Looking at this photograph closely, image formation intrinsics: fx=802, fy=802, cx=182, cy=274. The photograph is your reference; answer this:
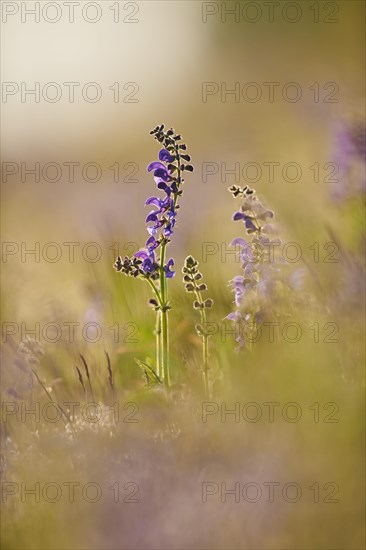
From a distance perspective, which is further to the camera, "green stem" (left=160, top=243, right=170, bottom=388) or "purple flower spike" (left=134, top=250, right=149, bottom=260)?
"purple flower spike" (left=134, top=250, right=149, bottom=260)

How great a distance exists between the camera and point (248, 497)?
6.36ft

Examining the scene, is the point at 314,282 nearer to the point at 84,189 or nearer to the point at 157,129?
the point at 157,129

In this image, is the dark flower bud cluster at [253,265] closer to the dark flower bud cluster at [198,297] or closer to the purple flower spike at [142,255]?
the dark flower bud cluster at [198,297]

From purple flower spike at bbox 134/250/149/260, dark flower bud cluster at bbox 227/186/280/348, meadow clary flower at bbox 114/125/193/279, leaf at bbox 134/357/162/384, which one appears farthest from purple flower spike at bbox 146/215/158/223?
leaf at bbox 134/357/162/384

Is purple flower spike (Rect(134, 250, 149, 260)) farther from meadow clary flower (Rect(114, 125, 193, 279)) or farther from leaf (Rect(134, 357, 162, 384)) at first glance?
leaf (Rect(134, 357, 162, 384))

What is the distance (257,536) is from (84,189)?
6.58m

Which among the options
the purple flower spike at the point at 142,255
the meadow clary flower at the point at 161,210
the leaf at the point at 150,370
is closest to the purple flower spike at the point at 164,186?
the meadow clary flower at the point at 161,210

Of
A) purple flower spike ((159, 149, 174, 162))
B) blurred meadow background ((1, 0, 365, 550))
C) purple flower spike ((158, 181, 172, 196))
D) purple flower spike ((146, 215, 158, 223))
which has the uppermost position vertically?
purple flower spike ((159, 149, 174, 162))

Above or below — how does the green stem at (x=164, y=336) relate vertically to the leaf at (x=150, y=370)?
above

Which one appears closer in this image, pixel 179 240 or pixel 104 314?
pixel 104 314

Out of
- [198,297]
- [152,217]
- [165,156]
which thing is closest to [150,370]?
[198,297]

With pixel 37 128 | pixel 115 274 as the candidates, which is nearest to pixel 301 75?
pixel 37 128

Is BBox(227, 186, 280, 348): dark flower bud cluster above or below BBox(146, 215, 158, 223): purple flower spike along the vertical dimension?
below

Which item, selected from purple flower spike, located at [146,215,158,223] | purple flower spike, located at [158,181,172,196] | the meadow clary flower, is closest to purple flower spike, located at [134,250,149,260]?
the meadow clary flower
